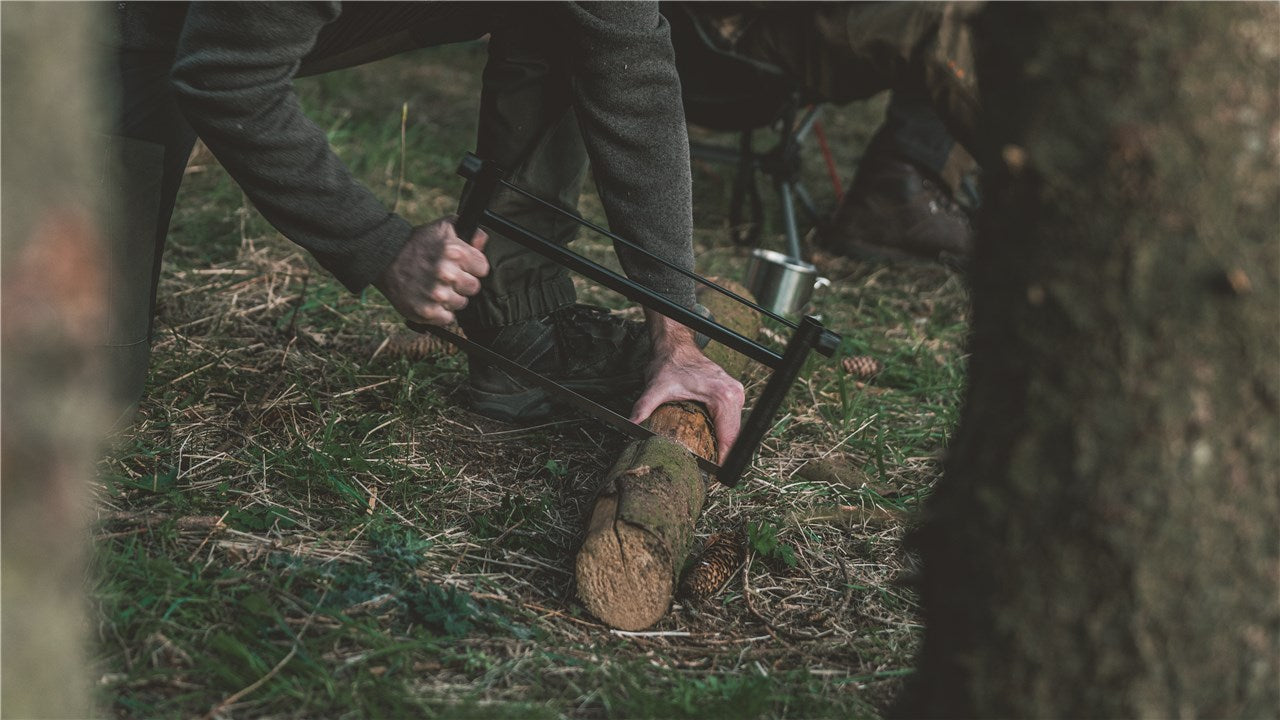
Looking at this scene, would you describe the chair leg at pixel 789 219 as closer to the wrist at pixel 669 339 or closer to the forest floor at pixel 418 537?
the forest floor at pixel 418 537

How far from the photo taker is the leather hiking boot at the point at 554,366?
2.41m

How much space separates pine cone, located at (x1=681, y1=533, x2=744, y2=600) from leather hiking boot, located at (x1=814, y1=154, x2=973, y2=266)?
253 centimetres

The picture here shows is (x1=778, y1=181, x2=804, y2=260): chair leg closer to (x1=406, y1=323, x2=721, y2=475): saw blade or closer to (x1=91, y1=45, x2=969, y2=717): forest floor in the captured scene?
(x1=91, y1=45, x2=969, y2=717): forest floor

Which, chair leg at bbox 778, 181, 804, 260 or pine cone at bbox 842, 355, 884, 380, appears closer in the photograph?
pine cone at bbox 842, 355, 884, 380

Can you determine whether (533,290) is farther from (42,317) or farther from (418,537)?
(42,317)

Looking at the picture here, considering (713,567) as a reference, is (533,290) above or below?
above

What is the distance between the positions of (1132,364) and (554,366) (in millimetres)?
1601

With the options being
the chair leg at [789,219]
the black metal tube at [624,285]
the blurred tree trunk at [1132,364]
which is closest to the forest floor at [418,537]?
the blurred tree trunk at [1132,364]

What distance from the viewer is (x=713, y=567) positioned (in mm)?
1822

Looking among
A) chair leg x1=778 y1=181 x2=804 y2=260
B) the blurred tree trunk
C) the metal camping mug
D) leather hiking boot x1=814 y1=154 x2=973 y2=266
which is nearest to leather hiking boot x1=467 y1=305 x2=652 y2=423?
the metal camping mug

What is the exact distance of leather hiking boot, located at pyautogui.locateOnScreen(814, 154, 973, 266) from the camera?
4.15 m

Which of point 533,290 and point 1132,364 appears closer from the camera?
point 1132,364

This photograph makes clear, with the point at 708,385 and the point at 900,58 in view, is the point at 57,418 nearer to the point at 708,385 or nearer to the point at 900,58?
the point at 708,385

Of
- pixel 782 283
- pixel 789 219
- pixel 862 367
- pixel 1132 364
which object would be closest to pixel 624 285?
pixel 1132 364
